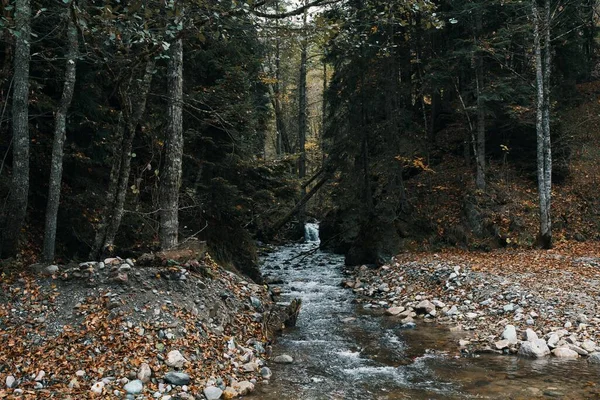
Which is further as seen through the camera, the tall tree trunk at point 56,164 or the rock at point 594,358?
the tall tree trunk at point 56,164

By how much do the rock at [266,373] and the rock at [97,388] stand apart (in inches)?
96.0

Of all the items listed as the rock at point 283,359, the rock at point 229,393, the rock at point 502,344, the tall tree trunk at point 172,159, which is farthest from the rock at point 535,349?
the tall tree trunk at point 172,159

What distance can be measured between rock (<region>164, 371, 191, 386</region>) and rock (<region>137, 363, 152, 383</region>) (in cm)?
23

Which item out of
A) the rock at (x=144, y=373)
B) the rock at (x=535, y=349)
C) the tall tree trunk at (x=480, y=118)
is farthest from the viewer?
the tall tree trunk at (x=480, y=118)

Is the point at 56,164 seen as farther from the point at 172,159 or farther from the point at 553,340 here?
the point at 553,340

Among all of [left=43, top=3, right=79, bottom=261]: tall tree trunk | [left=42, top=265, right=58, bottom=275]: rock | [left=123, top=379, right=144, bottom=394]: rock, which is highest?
[left=43, top=3, right=79, bottom=261]: tall tree trunk

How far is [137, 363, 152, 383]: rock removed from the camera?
569 centimetres

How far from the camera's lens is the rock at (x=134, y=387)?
5.43 meters

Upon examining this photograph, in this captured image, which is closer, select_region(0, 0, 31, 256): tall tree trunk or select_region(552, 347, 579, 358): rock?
select_region(0, 0, 31, 256): tall tree trunk

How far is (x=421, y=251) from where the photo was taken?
654 inches

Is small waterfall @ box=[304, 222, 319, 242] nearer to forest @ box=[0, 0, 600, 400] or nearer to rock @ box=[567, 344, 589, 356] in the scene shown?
forest @ box=[0, 0, 600, 400]

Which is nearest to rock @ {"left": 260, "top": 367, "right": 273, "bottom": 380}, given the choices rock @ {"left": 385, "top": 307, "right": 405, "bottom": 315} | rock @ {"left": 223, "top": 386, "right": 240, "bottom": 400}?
rock @ {"left": 223, "top": 386, "right": 240, "bottom": 400}

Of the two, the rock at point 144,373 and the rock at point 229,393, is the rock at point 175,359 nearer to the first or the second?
the rock at point 144,373

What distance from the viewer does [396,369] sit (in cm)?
745
